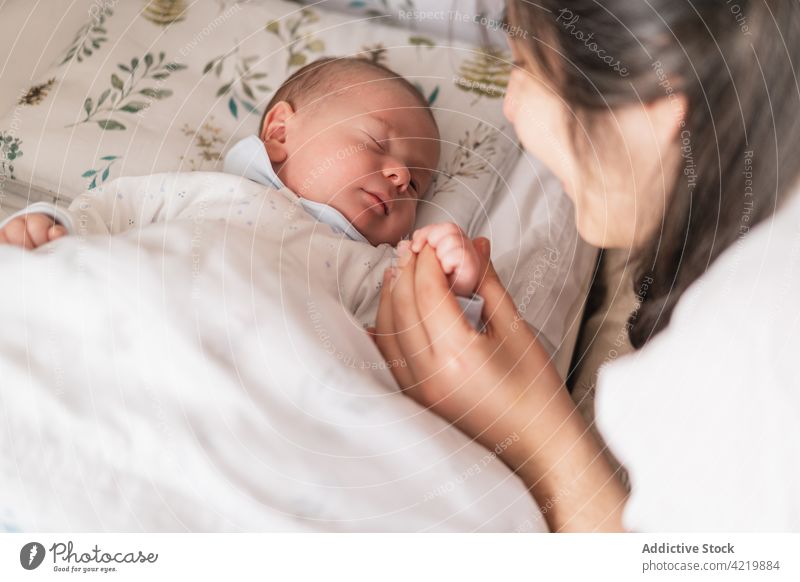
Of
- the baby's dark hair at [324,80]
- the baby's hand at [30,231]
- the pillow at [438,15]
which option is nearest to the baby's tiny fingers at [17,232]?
the baby's hand at [30,231]

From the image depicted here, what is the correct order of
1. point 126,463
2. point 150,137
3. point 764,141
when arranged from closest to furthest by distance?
point 126,463 < point 764,141 < point 150,137

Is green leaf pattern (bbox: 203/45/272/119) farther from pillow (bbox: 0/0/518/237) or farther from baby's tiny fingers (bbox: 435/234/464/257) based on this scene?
baby's tiny fingers (bbox: 435/234/464/257)

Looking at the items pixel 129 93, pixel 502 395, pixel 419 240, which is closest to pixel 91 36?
pixel 129 93

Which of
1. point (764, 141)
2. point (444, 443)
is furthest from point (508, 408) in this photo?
point (764, 141)

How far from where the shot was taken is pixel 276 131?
25.1 inches

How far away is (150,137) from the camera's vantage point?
0.65m

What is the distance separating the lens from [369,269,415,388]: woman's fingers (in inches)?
19.4

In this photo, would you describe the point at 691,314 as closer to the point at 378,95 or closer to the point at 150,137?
the point at 378,95

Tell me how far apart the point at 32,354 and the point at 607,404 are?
386mm

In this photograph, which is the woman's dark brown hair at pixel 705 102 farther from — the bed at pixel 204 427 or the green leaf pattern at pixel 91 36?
the green leaf pattern at pixel 91 36

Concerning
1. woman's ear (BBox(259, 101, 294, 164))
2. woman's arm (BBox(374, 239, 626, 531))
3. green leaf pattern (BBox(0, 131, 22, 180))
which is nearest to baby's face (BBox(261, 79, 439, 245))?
woman's ear (BBox(259, 101, 294, 164))

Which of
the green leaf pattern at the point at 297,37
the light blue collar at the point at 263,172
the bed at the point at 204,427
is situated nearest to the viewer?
the bed at the point at 204,427

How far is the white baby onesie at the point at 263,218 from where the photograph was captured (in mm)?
529

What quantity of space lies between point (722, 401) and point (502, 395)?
155 millimetres
